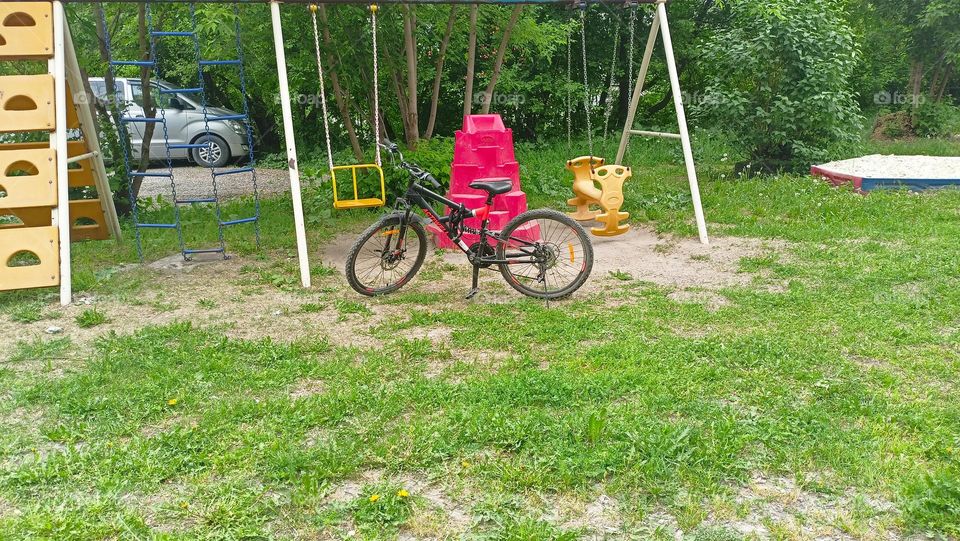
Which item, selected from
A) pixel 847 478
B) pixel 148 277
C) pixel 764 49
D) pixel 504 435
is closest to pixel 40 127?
pixel 148 277

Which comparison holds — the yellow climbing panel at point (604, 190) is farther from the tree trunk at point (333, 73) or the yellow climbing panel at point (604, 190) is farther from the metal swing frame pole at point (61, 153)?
the metal swing frame pole at point (61, 153)

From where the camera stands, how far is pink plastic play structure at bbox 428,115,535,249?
6.49 metres

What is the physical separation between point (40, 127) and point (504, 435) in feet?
14.9

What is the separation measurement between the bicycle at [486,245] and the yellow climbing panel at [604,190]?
153 centimetres

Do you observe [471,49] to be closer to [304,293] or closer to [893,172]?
[304,293]

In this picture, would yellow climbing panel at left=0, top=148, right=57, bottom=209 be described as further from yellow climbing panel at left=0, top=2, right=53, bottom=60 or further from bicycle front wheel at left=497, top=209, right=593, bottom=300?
bicycle front wheel at left=497, top=209, right=593, bottom=300

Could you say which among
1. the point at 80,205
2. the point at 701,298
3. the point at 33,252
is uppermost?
the point at 80,205

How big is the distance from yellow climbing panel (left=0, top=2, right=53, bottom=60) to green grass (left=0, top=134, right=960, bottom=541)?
1.81 m

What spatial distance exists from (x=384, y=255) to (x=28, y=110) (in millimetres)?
2942

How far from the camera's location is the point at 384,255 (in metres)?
5.26

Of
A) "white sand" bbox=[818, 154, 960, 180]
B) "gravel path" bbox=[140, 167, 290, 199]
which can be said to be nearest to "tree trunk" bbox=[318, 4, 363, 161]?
"gravel path" bbox=[140, 167, 290, 199]

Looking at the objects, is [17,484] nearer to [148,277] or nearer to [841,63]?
[148,277]

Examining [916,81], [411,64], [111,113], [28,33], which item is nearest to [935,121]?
[916,81]

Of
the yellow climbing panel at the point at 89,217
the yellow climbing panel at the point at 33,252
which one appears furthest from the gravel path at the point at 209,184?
the yellow climbing panel at the point at 33,252
